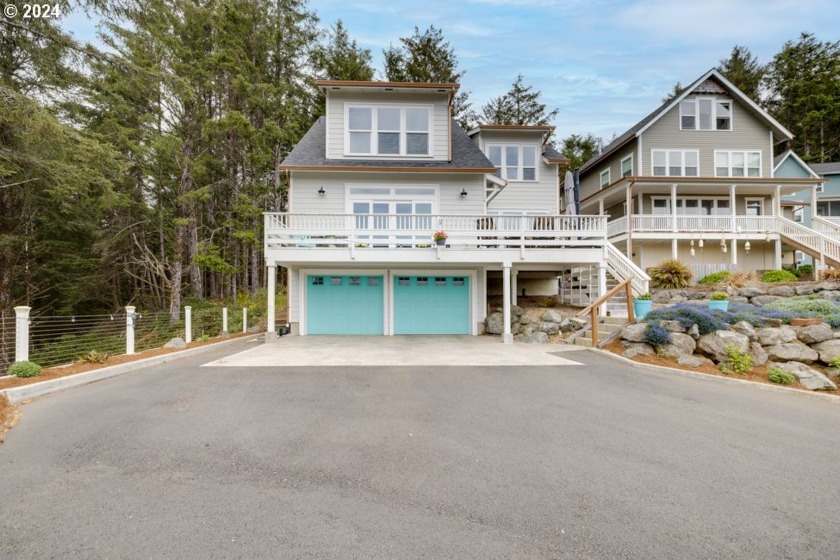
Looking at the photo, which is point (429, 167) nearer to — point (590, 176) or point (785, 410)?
point (785, 410)

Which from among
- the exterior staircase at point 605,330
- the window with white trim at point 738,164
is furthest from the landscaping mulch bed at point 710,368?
the window with white trim at point 738,164

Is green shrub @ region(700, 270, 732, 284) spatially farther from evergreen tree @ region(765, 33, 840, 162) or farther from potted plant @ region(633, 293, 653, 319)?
evergreen tree @ region(765, 33, 840, 162)

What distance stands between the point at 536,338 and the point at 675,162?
1336 cm

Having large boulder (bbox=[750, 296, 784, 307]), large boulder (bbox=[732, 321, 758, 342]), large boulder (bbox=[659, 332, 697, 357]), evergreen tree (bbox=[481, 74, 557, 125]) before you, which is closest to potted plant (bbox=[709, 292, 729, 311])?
large boulder (bbox=[732, 321, 758, 342])

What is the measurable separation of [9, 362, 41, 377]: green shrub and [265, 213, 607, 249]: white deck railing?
5.54 m

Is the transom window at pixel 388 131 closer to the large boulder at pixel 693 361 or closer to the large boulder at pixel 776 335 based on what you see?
the large boulder at pixel 693 361

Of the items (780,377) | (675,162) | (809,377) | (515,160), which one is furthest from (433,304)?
(675,162)

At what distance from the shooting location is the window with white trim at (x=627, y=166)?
57.8 ft

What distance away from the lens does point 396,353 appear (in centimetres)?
858

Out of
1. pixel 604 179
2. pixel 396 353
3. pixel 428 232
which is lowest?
pixel 396 353

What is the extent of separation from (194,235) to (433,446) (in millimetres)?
16622

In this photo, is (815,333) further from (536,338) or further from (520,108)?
(520,108)

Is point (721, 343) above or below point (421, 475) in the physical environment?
above

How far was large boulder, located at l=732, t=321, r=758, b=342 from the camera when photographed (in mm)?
6875
